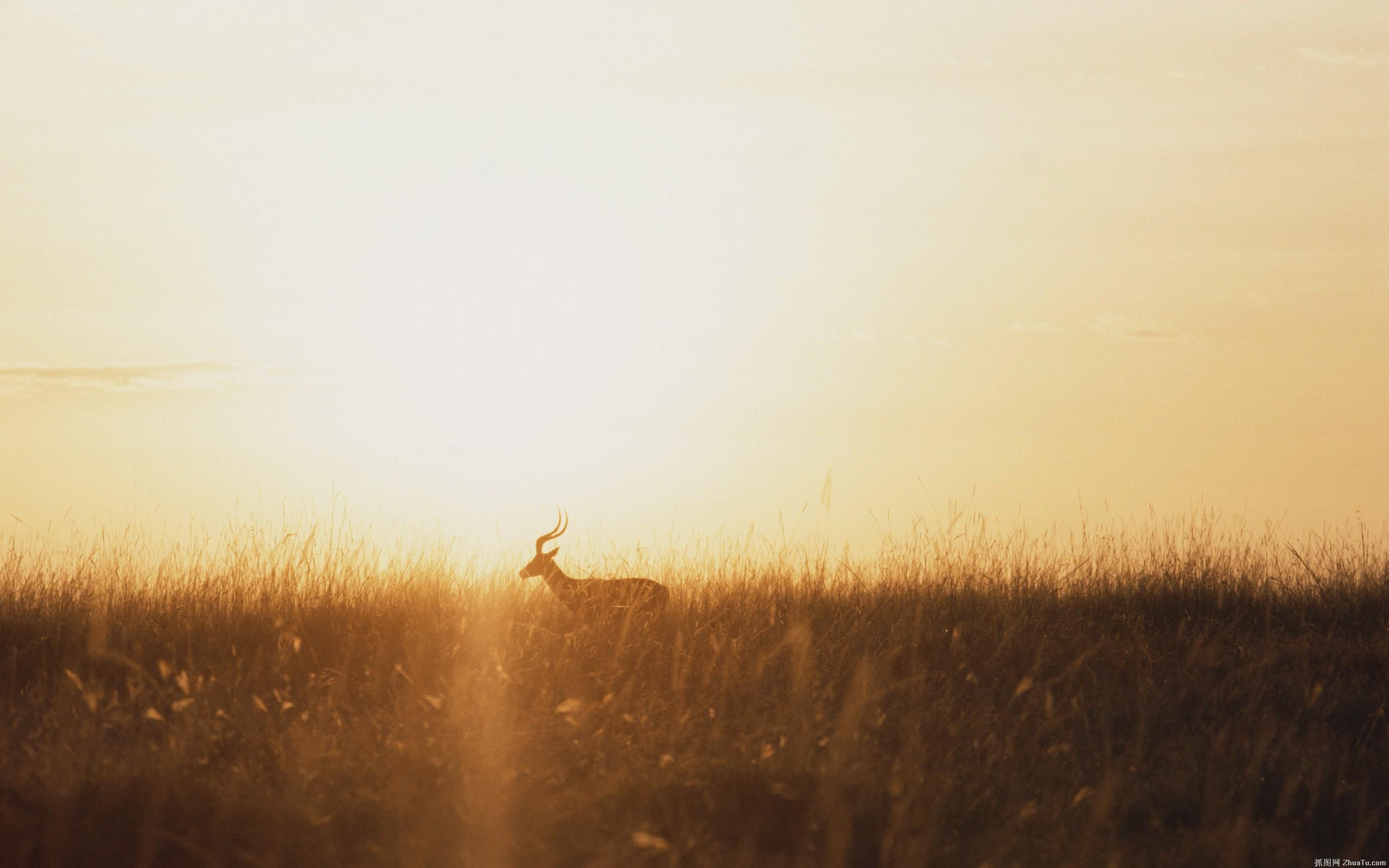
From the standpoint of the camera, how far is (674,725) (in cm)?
560

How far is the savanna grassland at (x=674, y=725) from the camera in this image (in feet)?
14.3

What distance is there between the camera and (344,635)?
8.04 m

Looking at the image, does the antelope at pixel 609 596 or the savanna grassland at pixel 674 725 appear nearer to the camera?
the savanna grassland at pixel 674 725

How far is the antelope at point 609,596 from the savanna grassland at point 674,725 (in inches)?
8.3

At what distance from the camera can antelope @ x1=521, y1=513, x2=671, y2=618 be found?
9.01 meters

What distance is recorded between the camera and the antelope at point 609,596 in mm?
9008

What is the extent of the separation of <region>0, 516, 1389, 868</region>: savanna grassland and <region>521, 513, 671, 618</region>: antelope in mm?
210

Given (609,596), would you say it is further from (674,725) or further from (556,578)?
(674,725)

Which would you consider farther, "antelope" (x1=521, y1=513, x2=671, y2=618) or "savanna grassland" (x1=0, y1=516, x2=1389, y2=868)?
"antelope" (x1=521, y1=513, x2=671, y2=618)

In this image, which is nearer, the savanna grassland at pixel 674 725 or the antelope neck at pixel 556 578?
the savanna grassland at pixel 674 725

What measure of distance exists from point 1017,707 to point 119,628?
608 centimetres

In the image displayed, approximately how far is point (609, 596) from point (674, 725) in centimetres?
381

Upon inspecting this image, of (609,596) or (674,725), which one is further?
(609,596)

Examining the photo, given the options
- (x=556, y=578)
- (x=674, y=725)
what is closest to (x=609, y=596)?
(x=556, y=578)
